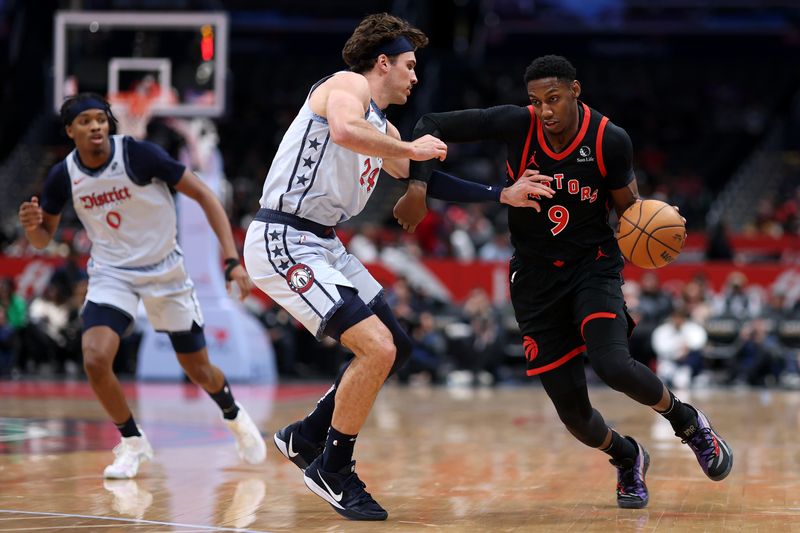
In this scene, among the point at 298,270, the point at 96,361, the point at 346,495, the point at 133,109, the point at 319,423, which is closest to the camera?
the point at 346,495

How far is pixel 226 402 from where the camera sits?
7.25m

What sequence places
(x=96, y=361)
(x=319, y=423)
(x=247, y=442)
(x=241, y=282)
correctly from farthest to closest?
(x=247, y=442) < (x=96, y=361) < (x=241, y=282) < (x=319, y=423)

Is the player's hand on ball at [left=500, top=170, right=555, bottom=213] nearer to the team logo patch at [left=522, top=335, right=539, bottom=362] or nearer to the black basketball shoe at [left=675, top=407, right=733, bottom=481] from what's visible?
the team logo patch at [left=522, top=335, right=539, bottom=362]

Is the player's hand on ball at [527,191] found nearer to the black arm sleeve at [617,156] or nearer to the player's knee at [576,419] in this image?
the black arm sleeve at [617,156]

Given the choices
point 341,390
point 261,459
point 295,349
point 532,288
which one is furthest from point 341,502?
point 295,349

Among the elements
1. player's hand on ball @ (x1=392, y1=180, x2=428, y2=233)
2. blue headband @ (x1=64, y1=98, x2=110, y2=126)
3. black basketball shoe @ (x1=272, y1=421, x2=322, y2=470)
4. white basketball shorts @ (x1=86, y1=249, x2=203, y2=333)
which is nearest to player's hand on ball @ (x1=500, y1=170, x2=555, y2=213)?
player's hand on ball @ (x1=392, y1=180, x2=428, y2=233)

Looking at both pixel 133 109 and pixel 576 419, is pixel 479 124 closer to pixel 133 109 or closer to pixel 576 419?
pixel 576 419

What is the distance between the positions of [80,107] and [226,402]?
1.96m

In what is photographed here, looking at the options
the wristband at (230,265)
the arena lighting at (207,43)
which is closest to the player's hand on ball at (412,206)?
the wristband at (230,265)

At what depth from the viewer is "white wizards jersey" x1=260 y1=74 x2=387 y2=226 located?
17.9 feet

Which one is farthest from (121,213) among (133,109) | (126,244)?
(133,109)

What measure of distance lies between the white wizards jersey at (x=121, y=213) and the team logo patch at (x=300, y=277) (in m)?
1.90

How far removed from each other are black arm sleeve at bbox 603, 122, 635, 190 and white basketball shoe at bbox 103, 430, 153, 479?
10.1 ft

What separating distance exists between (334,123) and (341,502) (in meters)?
1.70
